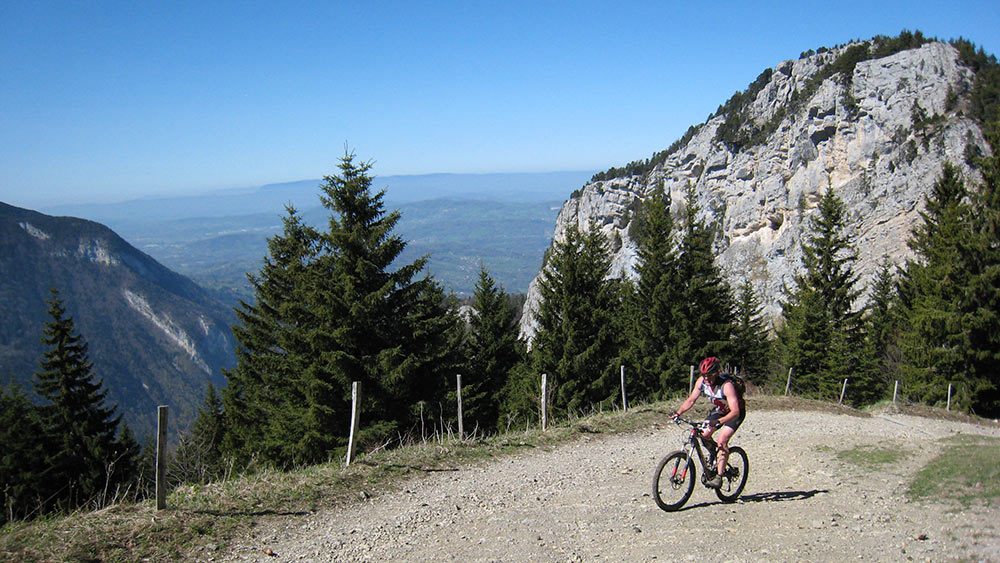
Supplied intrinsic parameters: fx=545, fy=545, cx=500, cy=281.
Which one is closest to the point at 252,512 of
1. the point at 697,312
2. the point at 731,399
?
the point at 731,399

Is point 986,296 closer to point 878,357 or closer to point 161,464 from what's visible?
point 878,357

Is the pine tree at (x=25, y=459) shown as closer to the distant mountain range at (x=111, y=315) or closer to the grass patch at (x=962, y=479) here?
the grass patch at (x=962, y=479)

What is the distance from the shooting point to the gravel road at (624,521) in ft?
19.4

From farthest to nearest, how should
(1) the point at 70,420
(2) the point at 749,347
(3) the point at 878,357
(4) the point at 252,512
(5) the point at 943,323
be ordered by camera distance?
(2) the point at 749,347, (3) the point at 878,357, (1) the point at 70,420, (5) the point at 943,323, (4) the point at 252,512

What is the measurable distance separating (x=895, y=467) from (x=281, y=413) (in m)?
17.1

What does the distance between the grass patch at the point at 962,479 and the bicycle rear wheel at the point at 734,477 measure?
2.31 m

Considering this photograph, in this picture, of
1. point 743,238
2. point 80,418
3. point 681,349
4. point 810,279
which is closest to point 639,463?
point 681,349

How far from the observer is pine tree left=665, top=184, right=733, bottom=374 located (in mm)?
27391

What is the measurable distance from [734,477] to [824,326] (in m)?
28.9

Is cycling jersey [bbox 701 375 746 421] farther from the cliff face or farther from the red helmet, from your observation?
the cliff face

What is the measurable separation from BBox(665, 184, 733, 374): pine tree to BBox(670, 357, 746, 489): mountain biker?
67.5 ft

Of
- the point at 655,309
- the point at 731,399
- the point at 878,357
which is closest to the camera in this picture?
the point at 731,399

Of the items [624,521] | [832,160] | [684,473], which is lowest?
[624,521]

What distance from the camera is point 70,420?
24.6 m
